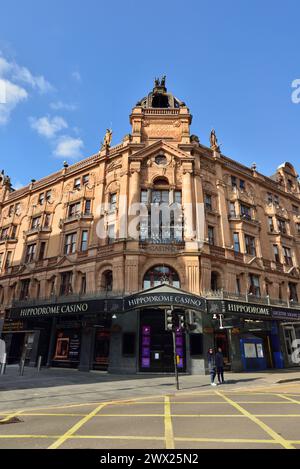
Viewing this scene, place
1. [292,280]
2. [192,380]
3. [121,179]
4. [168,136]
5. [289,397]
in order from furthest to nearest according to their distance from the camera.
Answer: [292,280], [168,136], [121,179], [192,380], [289,397]

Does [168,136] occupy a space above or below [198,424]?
above

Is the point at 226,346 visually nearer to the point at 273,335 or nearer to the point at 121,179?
the point at 273,335

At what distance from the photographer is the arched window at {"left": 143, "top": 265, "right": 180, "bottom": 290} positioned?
21.6m

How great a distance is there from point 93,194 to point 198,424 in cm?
2277

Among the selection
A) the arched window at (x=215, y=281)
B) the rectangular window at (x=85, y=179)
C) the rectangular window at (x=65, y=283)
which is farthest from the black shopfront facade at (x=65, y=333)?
the rectangular window at (x=85, y=179)

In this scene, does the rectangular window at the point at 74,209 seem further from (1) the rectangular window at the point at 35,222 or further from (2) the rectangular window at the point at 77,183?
(1) the rectangular window at the point at 35,222

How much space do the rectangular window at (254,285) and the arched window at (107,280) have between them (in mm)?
11863

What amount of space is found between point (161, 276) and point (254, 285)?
30.6ft

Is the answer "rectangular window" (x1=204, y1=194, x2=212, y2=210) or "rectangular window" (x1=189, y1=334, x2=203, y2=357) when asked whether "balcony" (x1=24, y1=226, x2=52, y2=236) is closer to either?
"rectangular window" (x1=204, y1=194, x2=212, y2=210)

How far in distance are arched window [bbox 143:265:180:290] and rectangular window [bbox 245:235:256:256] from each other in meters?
8.58

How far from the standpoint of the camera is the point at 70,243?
26688mm
